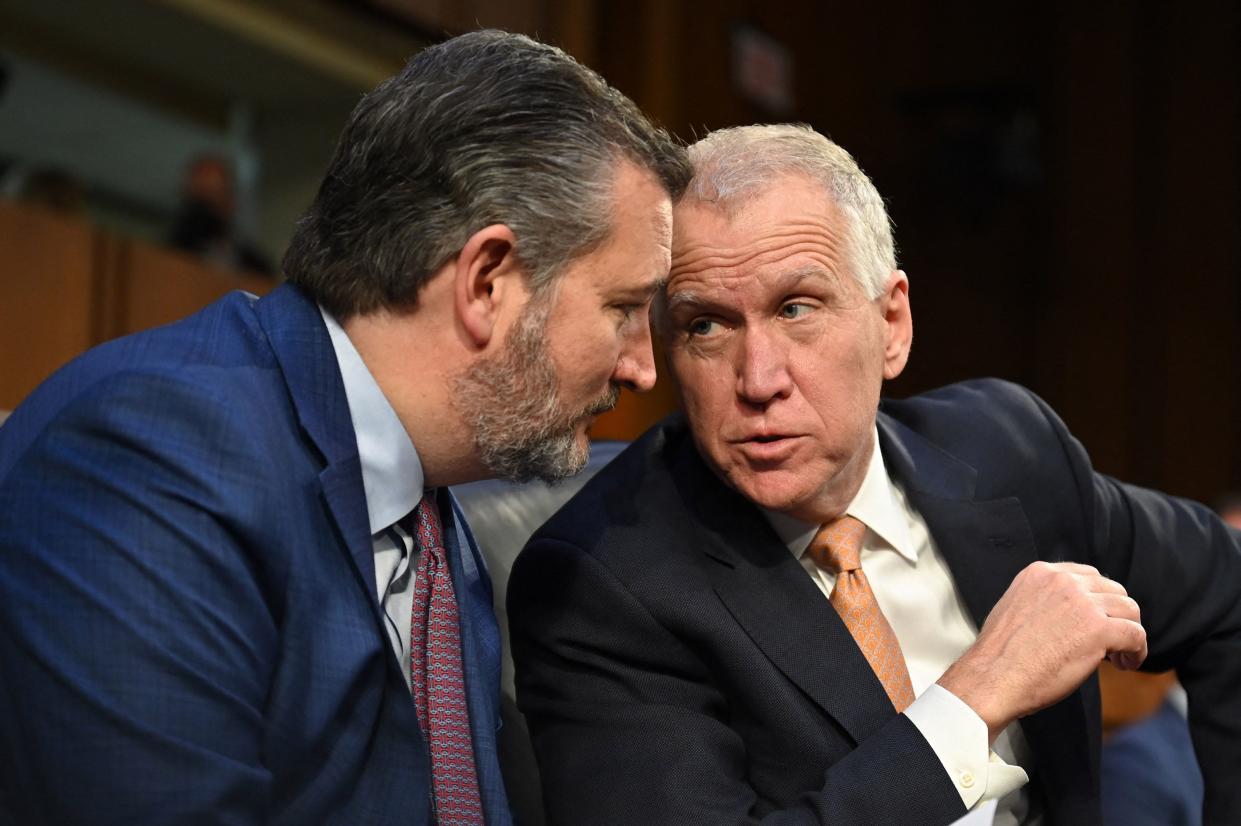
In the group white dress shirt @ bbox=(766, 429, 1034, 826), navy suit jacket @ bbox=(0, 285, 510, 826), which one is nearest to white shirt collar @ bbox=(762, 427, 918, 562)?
white dress shirt @ bbox=(766, 429, 1034, 826)

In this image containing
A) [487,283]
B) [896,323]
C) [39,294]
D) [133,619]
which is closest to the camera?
[133,619]

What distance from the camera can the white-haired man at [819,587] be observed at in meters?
1.50

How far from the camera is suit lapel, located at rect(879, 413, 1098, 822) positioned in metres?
1.72

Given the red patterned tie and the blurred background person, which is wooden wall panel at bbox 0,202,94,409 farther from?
the red patterned tie

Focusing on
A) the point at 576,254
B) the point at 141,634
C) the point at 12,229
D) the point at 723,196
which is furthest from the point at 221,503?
the point at 12,229

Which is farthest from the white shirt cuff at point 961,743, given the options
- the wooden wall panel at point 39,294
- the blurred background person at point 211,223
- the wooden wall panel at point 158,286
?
the blurred background person at point 211,223

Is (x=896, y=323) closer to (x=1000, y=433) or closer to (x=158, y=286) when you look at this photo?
(x=1000, y=433)

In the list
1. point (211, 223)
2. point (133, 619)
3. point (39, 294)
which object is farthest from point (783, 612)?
point (211, 223)

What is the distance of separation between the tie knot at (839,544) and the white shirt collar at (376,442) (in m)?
0.54

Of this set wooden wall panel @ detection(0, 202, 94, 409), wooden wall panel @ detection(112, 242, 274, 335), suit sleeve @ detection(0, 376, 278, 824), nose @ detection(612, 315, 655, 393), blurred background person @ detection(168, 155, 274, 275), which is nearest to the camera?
suit sleeve @ detection(0, 376, 278, 824)

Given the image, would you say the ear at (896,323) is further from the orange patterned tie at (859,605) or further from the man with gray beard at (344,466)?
the man with gray beard at (344,466)

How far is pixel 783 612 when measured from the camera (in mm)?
1639

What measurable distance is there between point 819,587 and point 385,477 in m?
0.56

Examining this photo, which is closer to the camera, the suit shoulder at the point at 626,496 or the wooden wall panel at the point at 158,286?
the suit shoulder at the point at 626,496
